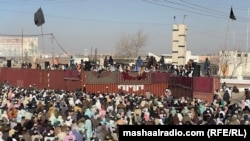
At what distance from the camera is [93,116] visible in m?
18.0

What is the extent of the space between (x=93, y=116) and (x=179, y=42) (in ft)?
80.1

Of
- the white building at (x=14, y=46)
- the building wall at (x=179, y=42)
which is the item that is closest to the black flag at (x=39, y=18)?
the building wall at (x=179, y=42)

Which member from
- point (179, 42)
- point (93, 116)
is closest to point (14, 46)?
point (179, 42)

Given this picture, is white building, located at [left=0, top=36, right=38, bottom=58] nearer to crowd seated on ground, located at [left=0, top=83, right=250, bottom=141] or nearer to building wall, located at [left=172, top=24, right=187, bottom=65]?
building wall, located at [left=172, top=24, right=187, bottom=65]

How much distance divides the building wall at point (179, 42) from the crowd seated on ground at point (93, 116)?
1817cm

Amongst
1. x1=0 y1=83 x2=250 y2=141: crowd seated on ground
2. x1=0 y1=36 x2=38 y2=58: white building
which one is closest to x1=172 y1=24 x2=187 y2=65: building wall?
x1=0 y1=83 x2=250 y2=141: crowd seated on ground

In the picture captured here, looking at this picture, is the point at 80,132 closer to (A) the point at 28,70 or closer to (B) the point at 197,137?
(B) the point at 197,137

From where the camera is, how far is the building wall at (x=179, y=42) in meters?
40.9

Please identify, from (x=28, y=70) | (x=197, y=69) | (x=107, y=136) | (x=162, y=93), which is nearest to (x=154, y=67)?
(x=162, y=93)

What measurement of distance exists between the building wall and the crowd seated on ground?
1817 cm

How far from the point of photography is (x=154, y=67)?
1335 inches

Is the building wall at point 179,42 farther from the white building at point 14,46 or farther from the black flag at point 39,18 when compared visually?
the white building at point 14,46

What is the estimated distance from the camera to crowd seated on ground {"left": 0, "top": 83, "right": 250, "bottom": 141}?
50.2 feet

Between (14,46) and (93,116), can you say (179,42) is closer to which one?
(93,116)
